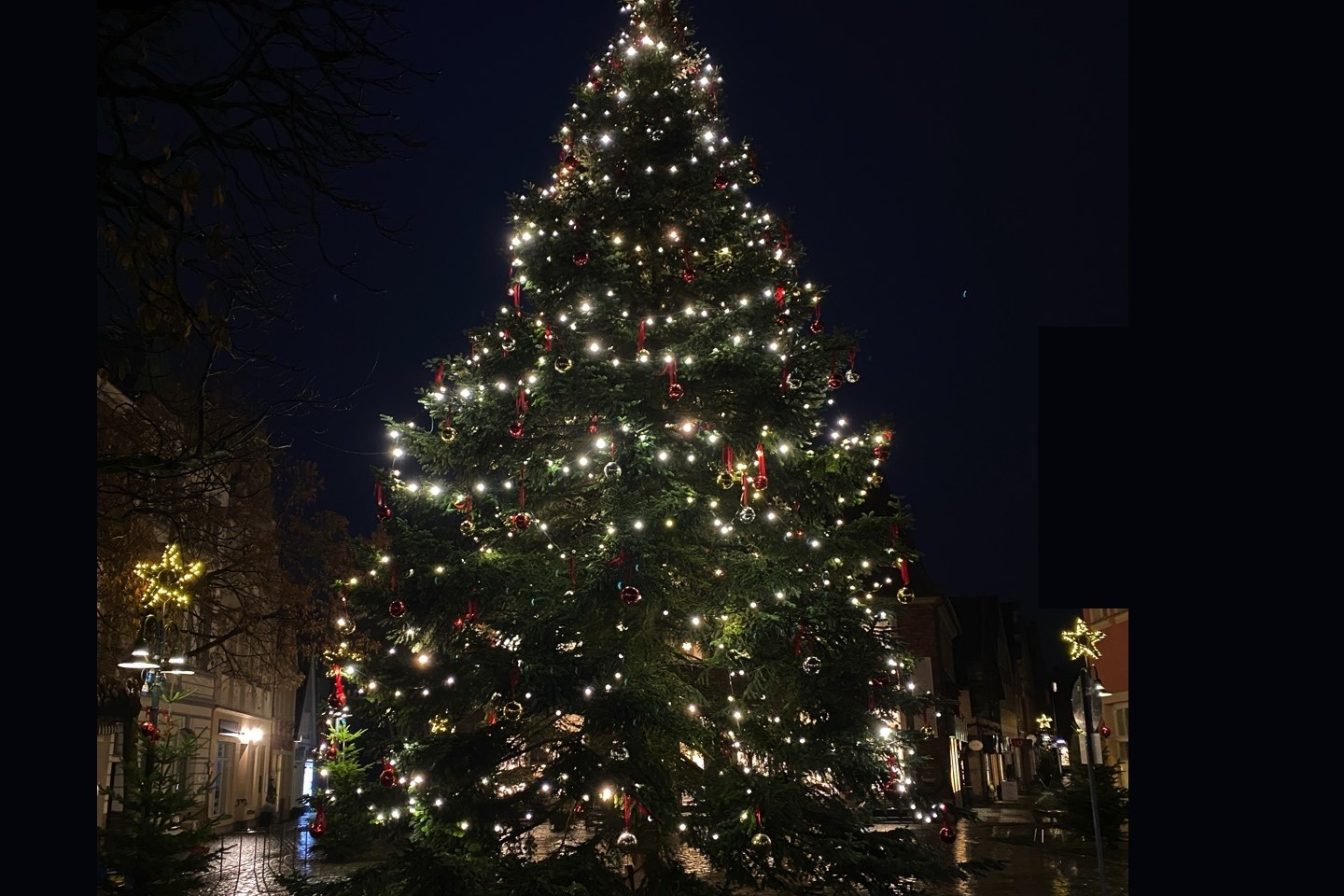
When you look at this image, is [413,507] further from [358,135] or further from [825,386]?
[358,135]

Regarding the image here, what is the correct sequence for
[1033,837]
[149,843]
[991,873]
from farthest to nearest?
1. [1033,837]
2. [991,873]
3. [149,843]

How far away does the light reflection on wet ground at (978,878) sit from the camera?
640 inches

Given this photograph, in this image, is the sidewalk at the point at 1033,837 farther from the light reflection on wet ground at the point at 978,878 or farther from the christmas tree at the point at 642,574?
the christmas tree at the point at 642,574

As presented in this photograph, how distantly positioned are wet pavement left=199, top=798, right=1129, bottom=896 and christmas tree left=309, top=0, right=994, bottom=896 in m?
2.04

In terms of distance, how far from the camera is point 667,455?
1147cm

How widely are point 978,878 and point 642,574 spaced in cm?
910

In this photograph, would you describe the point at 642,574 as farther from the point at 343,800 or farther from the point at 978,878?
the point at 978,878

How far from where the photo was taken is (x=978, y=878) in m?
16.6

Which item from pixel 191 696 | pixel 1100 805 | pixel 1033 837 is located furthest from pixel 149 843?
pixel 191 696

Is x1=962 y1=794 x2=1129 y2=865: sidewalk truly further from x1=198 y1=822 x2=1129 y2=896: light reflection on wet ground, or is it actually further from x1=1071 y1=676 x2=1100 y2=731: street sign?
x1=1071 y1=676 x2=1100 y2=731: street sign

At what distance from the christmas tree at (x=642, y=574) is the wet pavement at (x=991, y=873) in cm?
204

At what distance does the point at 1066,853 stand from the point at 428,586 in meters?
16.7

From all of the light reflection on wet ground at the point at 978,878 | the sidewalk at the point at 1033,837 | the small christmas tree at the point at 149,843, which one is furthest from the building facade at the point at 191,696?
the sidewalk at the point at 1033,837

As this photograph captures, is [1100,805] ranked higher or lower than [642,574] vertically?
lower
